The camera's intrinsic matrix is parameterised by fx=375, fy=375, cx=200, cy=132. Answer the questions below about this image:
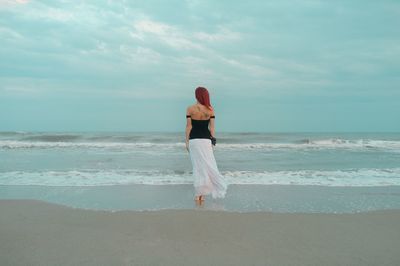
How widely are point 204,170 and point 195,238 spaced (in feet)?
7.62

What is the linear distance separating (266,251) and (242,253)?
9.7 inches

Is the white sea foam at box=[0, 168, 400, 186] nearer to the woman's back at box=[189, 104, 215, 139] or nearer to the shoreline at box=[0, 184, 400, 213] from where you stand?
the shoreline at box=[0, 184, 400, 213]

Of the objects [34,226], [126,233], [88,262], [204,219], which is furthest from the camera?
[204,219]

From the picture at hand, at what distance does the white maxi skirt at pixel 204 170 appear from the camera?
20.2ft

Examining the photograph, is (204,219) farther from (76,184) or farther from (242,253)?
(76,184)

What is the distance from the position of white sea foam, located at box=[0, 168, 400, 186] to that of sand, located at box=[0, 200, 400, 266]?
363 cm

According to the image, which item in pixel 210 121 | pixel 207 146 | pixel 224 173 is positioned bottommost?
pixel 224 173

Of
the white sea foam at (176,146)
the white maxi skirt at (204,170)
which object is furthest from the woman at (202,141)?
the white sea foam at (176,146)

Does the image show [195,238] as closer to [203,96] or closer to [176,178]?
[203,96]

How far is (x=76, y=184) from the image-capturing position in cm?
860

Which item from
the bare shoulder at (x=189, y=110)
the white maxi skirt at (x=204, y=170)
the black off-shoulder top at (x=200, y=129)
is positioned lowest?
the white maxi skirt at (x=204, y=170)

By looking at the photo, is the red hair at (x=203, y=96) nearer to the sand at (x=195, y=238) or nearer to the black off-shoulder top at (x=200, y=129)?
the black off-shoulder top at (x=200, y=129)

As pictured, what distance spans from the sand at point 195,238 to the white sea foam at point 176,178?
363 centimetres

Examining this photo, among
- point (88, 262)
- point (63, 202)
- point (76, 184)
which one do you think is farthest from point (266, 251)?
point (76, 184)
